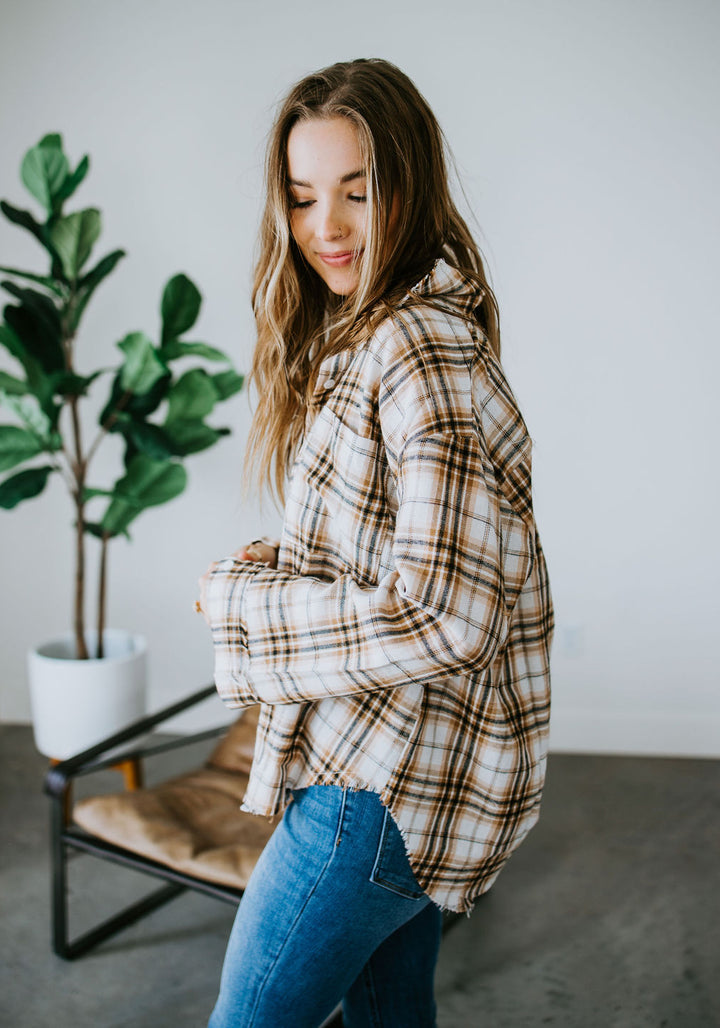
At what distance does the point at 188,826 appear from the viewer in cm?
180

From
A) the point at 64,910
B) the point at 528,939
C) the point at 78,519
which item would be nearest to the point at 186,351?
the point at 78,519

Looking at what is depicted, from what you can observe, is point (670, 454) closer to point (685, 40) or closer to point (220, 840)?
point (685, 40)

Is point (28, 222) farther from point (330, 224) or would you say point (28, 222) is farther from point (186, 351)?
point (330, 224)

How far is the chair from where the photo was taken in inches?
65.4

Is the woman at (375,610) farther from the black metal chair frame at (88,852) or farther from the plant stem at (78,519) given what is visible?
the plant stem at (78,519)

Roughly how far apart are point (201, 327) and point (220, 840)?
1.62m

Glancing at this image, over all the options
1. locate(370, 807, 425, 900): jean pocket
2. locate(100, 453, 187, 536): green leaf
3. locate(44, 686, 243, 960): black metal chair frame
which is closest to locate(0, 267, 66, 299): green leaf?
locate(100, 453, 187, 536): green leaf

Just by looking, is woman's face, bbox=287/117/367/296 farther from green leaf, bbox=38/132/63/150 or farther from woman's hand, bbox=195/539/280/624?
green leaf, bbox=38/132/63/150

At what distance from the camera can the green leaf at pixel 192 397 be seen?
226 centimetres

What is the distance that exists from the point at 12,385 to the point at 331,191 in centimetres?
165

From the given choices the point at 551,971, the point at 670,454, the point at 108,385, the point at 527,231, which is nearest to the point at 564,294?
the point at 527,231

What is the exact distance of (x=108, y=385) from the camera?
9.25 feet

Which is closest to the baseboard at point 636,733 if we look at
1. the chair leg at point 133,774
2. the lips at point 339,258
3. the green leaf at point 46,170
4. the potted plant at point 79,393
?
the chair leg at point 133,774

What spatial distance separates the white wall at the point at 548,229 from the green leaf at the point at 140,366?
498 mm
